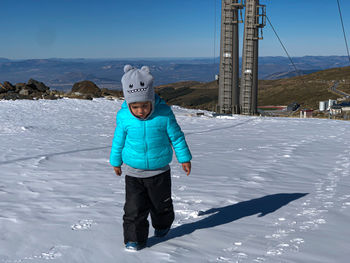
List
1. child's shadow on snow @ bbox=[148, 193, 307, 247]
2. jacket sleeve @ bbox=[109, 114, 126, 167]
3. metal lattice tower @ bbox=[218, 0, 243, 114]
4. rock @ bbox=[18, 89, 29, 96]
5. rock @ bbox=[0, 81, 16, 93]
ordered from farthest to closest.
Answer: metal lattice tower @ bbox=[218, 0, 243, 114]
rock @ bbox=[0, 81, 16, 93]
rock @ bbox=[18, 89, 29, 96]
child's shadow on snow @ bbox=[148, 193, 307, 247]
jacket sleeve @ bbox=[109, 114, 126, 167]

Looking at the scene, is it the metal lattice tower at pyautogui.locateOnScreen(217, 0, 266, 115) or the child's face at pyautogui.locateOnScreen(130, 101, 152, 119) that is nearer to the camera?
the child's face at pyautogui.locateOnScreen(130, 101, 152, 119)

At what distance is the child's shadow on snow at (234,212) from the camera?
318 cm

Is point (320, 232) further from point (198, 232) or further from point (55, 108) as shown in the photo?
point (55, 108)

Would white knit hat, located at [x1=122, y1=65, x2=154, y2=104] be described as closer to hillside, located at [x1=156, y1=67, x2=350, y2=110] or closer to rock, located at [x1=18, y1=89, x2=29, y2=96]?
rock, located at [x1=18, y1=89, x2=29, y2=96]

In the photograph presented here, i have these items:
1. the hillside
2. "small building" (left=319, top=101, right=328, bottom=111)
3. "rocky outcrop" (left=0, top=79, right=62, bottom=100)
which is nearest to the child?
"rocky outcrop" (left=0, top=79, right=62, bottom=100)

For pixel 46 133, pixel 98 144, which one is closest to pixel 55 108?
pixel 46 133

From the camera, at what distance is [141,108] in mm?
2760

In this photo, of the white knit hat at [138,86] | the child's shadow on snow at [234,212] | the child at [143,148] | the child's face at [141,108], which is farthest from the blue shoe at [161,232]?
the white knit hat at [138,86]

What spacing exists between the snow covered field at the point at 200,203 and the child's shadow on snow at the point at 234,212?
0.01m

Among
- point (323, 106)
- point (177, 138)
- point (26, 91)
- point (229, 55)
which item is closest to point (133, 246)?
point (177, 138)

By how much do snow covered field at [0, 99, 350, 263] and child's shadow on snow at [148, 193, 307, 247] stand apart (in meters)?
0.01

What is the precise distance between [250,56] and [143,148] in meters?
17.2

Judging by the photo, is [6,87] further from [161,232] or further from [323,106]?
[323,106]

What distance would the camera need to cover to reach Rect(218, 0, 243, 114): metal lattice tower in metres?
18.1
